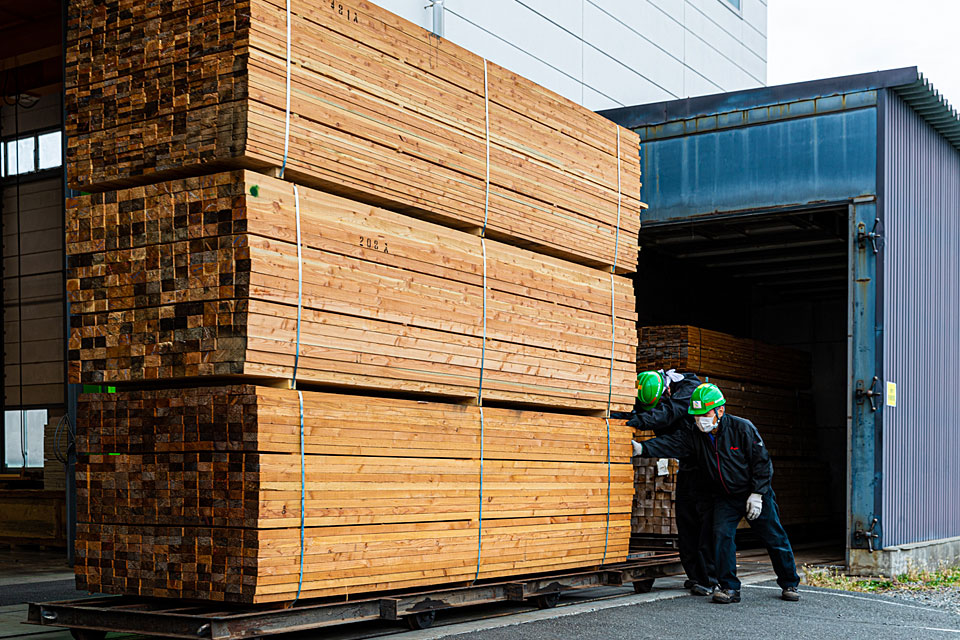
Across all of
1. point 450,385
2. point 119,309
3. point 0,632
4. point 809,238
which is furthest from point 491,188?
point 809,238

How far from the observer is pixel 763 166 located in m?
11.7

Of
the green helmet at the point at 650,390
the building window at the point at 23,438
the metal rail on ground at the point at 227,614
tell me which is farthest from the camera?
the building window at the point at 23,438

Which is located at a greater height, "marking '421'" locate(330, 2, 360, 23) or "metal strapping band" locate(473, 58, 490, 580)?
"marking '421'" locate(330, 2, 360, 23)

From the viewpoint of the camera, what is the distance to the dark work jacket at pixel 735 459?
8.95 meters

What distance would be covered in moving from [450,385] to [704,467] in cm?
294

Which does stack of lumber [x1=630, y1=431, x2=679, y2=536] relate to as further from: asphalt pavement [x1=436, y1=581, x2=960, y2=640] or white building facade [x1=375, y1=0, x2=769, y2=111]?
white building facade [x1=375, y1=0, x2=769, y2=111]

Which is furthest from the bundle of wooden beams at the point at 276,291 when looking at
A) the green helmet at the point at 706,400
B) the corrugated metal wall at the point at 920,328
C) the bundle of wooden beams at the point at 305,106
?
the corrugated metal wall at the point at 920,328

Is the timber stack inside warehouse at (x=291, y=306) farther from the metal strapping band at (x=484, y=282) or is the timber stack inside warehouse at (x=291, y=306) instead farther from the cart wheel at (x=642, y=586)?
the cart wheel at (x=642, y=586)

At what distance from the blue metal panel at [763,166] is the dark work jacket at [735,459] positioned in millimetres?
3353

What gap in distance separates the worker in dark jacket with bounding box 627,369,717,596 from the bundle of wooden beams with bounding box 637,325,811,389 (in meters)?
3.09

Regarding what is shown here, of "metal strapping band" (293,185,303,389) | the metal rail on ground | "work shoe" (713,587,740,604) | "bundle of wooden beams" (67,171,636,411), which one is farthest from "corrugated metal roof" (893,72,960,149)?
"metal strapping band" (293,185,303,389)

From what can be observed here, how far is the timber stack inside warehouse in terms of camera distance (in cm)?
594

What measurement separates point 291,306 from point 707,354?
8.28 m

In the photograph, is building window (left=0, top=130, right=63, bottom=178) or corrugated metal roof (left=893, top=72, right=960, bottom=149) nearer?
corrugated metal roof (left=893, top=72, right=960, bottom=149)
